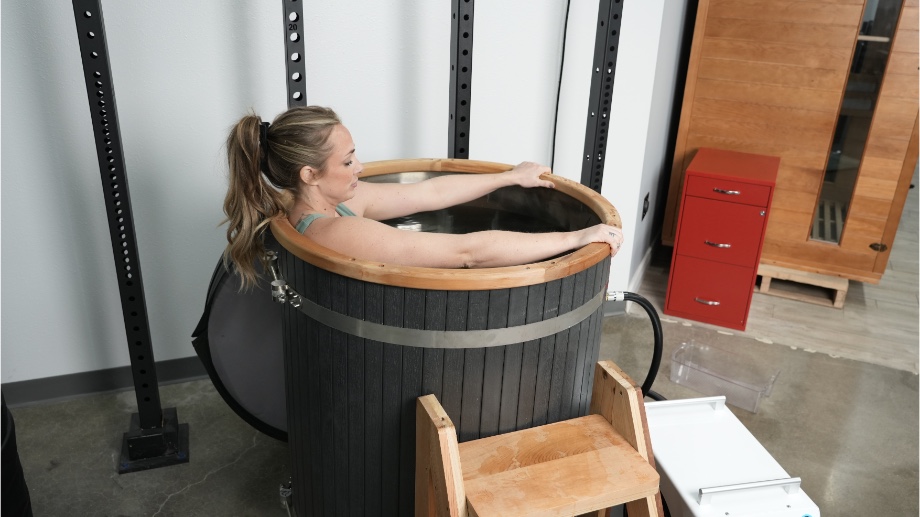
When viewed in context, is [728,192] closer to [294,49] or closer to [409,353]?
[294,49]

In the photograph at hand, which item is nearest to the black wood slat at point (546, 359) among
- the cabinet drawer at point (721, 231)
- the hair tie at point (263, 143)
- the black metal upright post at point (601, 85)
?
the hair tie at point (263, 143)

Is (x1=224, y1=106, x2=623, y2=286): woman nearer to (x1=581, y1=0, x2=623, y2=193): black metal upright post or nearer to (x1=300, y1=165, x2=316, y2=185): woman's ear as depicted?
(x1=300, y1=165, x2=316, y2=185): woman's ear

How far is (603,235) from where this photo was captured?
162cm

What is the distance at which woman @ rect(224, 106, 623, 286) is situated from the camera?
1.61 meters

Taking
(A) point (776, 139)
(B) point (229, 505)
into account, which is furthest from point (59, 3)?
(A) point (776, 139)

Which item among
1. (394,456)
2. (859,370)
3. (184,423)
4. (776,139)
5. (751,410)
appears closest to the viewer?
(394,456)

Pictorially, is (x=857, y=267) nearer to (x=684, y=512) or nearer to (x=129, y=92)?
(x=684, y=512)

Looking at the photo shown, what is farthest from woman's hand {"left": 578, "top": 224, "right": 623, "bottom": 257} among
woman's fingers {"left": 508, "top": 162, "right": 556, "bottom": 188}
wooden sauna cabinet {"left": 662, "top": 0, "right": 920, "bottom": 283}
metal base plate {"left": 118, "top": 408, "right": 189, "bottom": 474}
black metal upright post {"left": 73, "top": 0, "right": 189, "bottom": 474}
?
wooden sauna cabinet {"left": 662, "top": 0, "right": 920, "bottom": 283}

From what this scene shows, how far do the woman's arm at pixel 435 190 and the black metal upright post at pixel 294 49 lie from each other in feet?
1.00

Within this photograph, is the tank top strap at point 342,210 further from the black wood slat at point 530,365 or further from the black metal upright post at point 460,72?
the black wood slat at point 530,365

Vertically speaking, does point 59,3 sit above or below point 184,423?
above

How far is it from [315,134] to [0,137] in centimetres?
112

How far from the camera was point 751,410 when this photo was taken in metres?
2.72

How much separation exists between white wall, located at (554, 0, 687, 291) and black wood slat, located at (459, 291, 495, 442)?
155cm
